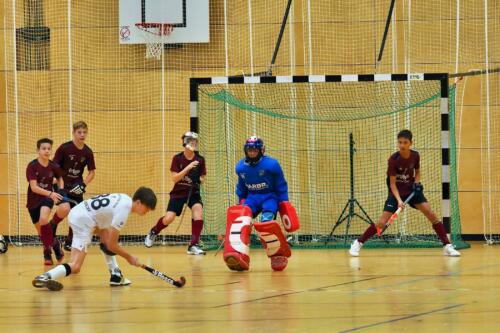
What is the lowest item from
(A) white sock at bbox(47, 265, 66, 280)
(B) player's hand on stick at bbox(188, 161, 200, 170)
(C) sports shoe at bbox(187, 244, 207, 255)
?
(C) sports shoe at bbox(187, 244, 207, 255)

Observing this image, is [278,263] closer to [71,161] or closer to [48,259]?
[48,259]

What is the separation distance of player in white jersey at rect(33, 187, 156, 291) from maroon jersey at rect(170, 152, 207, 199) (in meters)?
5.02

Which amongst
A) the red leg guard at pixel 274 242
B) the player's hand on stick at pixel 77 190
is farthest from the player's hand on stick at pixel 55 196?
the red leg guard at pixel 274 242

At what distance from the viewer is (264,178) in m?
11.9

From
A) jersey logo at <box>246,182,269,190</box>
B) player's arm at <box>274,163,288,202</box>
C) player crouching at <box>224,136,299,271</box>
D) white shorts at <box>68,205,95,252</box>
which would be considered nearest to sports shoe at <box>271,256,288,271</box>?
player crouching at <box>224,136,299,271</box>

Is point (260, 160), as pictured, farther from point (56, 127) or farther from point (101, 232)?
point (56, 127)

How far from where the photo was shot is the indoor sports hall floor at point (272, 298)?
22.6 feet

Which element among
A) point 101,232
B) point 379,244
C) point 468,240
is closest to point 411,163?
point 379,244

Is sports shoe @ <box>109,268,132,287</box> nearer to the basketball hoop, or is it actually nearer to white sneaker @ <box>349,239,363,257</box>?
white sneaker @ <box>349,239,363,257</box>

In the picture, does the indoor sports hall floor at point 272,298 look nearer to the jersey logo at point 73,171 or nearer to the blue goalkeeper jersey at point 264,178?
the blue goalkeeper jersey at point 264,178

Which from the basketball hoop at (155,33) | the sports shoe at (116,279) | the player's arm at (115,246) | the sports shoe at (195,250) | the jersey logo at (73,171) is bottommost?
the sports shoe at (195,250)

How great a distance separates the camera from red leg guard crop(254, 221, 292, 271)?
11.6m

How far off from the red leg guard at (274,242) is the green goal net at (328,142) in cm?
522

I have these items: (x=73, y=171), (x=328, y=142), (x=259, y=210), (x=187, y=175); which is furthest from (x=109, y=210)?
(x=328, y=142)
